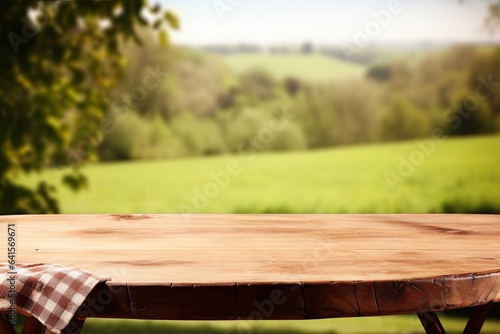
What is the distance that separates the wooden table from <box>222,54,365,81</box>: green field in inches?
159

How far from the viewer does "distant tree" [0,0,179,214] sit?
4.08m

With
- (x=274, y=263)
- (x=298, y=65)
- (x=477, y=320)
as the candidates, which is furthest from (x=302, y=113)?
(x=274, y=263)

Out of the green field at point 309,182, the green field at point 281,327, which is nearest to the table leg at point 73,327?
the green field at point 281,327

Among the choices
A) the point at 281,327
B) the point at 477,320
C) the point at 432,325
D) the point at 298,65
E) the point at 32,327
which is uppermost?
the point at 32,327

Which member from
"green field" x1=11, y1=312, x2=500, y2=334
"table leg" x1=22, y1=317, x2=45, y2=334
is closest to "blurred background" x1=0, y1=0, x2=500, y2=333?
"green field" x1=11, y1=312, x2=500, y2=334

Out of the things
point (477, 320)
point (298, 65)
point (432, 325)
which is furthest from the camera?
point (298, 65)

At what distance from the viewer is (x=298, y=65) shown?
600 cm

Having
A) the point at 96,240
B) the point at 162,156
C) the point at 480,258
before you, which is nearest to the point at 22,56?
the point at 162,156

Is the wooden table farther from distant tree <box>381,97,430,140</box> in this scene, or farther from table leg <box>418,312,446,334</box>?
distant tree <box>381,97,430,140</box>

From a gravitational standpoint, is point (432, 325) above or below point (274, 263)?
below

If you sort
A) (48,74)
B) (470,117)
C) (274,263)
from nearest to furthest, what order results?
1. (274,263)
2. (48,74)
3. (470,117)

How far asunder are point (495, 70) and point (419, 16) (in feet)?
2.45

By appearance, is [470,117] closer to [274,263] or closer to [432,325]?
[432,325]

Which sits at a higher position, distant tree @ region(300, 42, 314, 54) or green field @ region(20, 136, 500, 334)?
distant tree @ region(300, 42, 314, 54)
